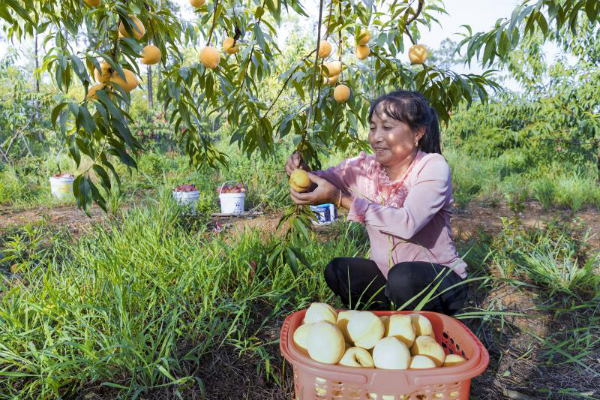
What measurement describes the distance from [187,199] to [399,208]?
2371 mm

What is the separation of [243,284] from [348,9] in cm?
124

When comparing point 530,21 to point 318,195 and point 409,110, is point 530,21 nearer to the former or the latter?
point 409,110

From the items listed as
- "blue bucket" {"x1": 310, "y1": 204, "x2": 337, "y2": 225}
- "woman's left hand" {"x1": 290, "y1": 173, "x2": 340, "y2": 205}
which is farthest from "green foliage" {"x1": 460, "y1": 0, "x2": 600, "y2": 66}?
"blue bucket" {"x1": 310, "y1": 204, "x2": 337, "y2": 225}

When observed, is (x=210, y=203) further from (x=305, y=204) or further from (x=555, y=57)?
(x=555, y=57)

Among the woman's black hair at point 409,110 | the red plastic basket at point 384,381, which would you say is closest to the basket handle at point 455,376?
the red plastic basket at point 384,381

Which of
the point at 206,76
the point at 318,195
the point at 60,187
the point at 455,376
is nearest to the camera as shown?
the point at 455,376

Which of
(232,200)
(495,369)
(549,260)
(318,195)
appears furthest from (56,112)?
(232,200)

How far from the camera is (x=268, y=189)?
4.09 metres

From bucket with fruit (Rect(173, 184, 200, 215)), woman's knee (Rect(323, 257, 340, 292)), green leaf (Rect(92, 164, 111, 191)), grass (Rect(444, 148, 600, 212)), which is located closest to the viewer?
green leaf (Rect(92, 164, 111, 191))

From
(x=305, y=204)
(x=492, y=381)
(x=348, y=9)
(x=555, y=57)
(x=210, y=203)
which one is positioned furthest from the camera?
(x=555, y=57)

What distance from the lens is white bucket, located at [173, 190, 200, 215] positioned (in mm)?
3163

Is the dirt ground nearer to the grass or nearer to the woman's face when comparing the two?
the woman's face

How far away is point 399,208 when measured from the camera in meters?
1.33

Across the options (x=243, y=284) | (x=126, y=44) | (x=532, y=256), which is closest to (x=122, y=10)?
(x=126, y=44)
